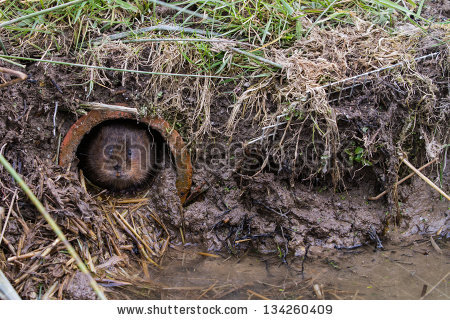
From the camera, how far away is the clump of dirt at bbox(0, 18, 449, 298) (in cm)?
302

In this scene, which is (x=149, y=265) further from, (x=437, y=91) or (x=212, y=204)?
(x=437, y=91)

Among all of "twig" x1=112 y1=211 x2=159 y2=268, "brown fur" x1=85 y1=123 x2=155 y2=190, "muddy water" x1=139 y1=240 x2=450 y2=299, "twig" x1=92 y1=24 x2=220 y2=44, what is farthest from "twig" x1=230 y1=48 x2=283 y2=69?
"twig" x1=112 y1=211 x2=159 y2=268

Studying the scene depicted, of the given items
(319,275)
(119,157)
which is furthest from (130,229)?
(319,275)

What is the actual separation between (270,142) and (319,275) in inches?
39.7

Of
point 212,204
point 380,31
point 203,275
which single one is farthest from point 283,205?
point 380,31

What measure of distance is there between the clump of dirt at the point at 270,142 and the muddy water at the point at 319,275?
0.16 metres

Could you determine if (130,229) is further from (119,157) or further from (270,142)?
(270,142)

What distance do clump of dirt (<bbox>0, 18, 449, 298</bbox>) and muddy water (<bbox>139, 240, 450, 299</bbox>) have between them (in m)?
0.16

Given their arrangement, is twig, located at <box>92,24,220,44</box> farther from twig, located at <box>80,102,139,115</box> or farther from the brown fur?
the brown fur

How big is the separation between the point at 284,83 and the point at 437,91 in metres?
1.19

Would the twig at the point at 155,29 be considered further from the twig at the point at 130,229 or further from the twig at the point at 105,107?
the twig at the point at 130,229

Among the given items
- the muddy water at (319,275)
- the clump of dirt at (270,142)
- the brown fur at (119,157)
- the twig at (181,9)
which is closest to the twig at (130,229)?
the clump of dirt at (270,142)

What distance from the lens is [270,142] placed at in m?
3.11

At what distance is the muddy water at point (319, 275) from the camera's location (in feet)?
8.11
